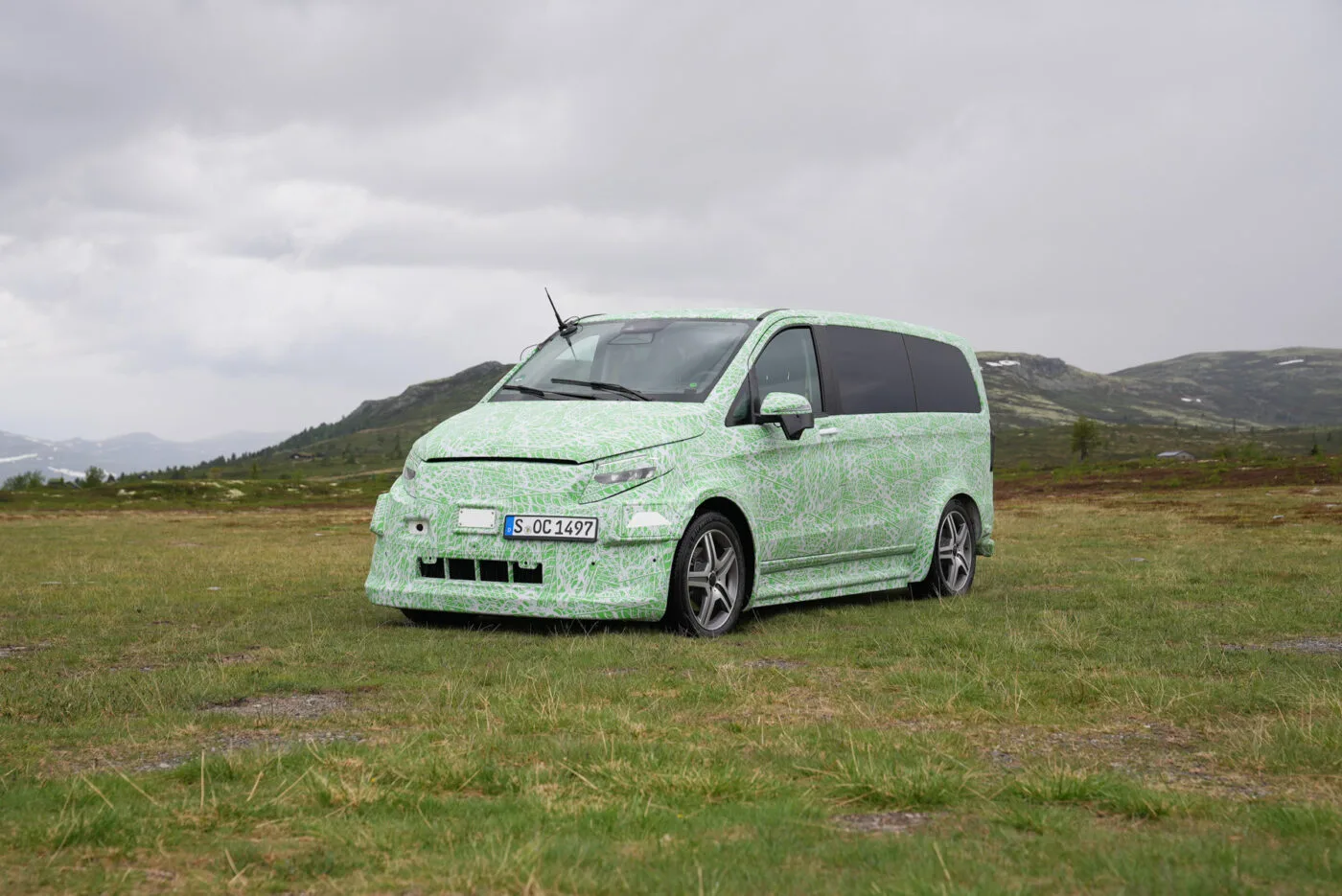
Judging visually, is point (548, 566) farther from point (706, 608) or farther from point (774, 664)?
point (774, 664)

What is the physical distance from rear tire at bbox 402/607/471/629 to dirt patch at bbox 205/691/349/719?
2.85 m

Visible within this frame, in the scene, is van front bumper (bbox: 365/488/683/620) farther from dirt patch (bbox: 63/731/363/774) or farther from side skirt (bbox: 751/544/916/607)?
dirt patch (bbox: 63/731/363/774)

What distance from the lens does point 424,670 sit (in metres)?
6.97

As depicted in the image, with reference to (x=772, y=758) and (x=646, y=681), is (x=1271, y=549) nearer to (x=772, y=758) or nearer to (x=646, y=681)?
(x=646, y=681)

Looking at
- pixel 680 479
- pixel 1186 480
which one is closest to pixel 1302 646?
pixel 680 479

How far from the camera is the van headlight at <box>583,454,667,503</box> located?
8406mm

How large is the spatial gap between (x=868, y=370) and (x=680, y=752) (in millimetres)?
6773

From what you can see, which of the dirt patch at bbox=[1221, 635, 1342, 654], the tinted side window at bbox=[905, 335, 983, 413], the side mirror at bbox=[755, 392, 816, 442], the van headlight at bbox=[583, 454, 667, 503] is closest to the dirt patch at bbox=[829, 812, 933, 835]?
the dirt patch at bbox=[1221, 635, 1342, 654]

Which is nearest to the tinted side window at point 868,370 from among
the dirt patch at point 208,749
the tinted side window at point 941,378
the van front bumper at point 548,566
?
the tinted side window at point 941,378

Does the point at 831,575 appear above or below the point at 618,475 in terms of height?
below

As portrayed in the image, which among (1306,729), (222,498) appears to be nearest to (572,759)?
(1306,729)

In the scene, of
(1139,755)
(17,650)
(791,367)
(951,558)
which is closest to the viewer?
(1139,755)

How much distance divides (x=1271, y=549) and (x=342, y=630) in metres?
13.1

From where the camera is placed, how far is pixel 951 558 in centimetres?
1194
